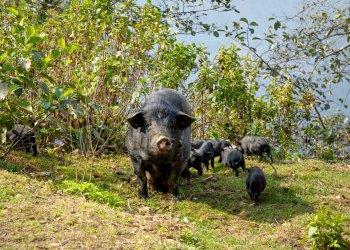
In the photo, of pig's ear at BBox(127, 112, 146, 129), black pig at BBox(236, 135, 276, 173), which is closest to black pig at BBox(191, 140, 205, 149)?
black pig at BBox(236, 135, 276, 173)

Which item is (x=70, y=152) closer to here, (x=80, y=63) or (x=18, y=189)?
(x=80, y=63)

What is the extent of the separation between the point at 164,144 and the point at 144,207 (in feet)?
3.46

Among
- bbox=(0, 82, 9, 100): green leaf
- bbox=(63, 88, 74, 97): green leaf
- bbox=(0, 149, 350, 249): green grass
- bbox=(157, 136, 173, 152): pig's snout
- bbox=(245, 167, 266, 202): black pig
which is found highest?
bbox=(63, 88, 74, 97): green leaf

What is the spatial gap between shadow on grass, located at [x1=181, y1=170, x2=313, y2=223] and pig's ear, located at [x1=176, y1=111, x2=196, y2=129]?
53.0 inches

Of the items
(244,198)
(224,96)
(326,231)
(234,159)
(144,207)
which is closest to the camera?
(326,231)

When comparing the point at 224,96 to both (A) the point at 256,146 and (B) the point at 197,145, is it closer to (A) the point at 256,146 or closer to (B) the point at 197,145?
(A) the point at 256,146

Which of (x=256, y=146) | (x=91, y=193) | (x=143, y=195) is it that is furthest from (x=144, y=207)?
→ (x=256, y=146)

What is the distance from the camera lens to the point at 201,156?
38.5ft

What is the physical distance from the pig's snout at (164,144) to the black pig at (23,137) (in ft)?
10.2

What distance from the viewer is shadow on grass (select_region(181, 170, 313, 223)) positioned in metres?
9.25

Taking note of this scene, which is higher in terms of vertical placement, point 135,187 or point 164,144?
point 164,144

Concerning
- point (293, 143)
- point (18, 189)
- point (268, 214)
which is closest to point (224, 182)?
point (268, 214)

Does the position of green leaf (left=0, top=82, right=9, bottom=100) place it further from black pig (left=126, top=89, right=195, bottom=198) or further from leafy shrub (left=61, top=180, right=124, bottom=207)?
black pig (left=126, top=89, right=195, bottom=198)

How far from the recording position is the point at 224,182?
1131 centimetres
